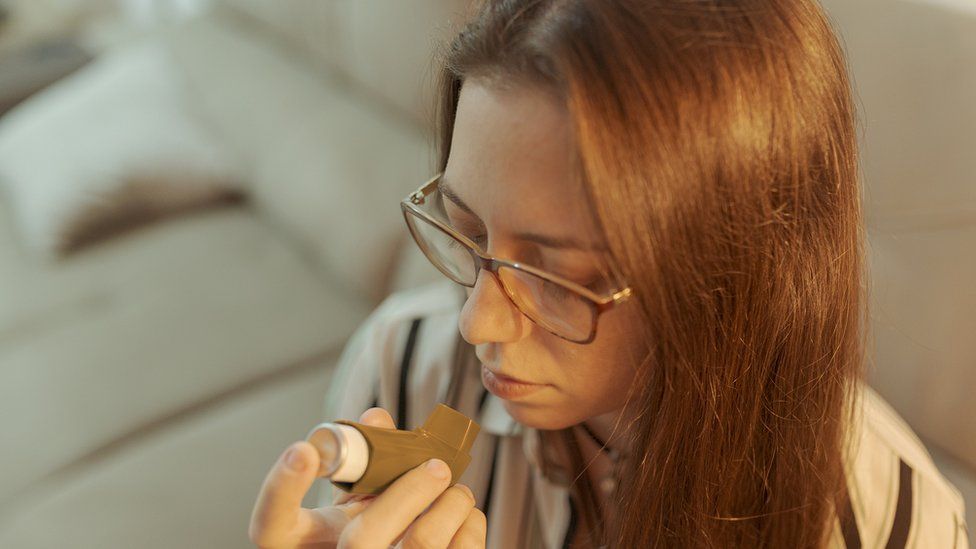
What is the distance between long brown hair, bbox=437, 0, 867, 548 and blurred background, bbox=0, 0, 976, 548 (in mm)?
199

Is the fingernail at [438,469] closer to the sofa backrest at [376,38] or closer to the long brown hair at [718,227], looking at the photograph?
the long brown hair at [718,227]

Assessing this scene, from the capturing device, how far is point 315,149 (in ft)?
5.91

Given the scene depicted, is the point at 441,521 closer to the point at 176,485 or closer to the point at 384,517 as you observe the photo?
the point at 384,517

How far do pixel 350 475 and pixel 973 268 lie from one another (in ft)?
2.26

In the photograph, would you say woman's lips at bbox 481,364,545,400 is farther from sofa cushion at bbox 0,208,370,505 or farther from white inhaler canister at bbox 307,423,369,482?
sofa cushion at bbox 0,208,370,505

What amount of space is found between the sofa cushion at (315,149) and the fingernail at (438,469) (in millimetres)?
897

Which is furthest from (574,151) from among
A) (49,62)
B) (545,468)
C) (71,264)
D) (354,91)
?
(49,62)

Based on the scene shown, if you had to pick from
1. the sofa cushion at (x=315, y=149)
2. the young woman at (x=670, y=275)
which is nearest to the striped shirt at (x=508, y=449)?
the young woman at (x=670, y=275)

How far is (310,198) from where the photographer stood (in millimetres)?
1753

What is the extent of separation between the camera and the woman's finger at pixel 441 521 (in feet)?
2.11

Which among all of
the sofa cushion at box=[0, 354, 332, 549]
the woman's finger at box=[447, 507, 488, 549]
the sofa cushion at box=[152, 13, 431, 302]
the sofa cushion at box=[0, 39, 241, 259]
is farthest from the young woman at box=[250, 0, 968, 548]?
the sofa cushion at box=[0, 39, 241, 259]

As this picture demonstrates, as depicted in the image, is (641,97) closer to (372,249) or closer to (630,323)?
(630,323)

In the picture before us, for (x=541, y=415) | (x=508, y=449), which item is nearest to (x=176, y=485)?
(x=508, y=449)

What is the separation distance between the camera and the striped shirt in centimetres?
85
